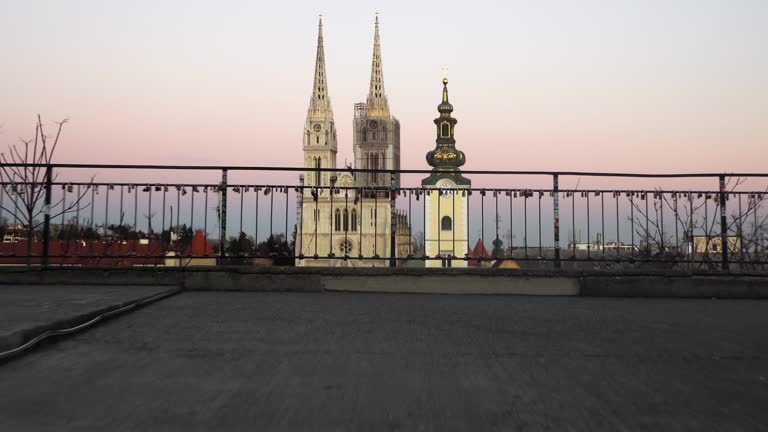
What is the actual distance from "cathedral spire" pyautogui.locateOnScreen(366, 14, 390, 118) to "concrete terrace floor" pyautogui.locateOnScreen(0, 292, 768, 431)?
173 metres

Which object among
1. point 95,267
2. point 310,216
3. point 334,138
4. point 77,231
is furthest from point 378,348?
point 334,138

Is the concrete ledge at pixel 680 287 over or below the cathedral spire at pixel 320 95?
below

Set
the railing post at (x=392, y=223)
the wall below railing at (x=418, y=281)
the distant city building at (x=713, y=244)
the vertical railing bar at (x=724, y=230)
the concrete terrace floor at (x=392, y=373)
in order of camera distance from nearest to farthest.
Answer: the concrete terrace floor at (x=392, y=373), the wall below railing at (x=418, y=281), the railing post at (x=392, y=223), the vertical railing bar at (x=724, y=230), the distant city building at (x=713, y=244)

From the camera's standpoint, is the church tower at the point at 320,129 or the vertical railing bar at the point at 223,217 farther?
the church tower at the point at 320,129

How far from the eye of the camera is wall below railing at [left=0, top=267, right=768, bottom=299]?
25.2 ft

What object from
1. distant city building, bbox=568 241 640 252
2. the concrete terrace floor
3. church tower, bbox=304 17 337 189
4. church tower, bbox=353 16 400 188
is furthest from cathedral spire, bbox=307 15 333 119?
the concrete terrace floor

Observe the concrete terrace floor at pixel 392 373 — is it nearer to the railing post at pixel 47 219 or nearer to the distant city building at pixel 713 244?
the railing post at pixel 47 219

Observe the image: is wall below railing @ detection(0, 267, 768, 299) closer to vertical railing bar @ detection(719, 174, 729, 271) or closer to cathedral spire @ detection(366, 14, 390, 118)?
vertical railing bar @ detection(719, 174, 729, 271)

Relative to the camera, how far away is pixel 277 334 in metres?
4.59

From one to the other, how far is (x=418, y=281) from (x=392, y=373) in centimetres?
440

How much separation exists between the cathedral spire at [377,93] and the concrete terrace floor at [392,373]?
173 meters

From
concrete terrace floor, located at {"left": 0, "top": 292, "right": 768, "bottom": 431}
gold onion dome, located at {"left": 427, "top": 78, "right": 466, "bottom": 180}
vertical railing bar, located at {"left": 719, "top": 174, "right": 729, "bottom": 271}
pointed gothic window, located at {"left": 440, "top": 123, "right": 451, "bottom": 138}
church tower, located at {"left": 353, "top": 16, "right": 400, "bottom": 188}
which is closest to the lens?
concrete terrace floor, located at {"left": 0, "top": 292, "right": 768, "bottom": 431}

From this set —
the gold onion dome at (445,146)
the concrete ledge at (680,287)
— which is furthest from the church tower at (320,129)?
the concrete ledge at (680,287)

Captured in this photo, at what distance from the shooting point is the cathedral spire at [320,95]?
15325 cm
